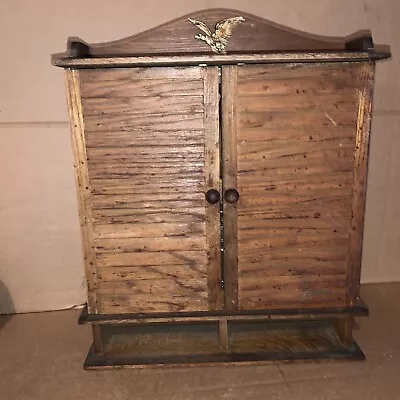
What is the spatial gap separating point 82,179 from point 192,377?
2.48 ft

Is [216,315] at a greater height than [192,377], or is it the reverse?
[216,315]

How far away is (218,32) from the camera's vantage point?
178cm

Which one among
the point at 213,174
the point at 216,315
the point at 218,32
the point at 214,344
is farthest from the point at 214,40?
the point at 214,344

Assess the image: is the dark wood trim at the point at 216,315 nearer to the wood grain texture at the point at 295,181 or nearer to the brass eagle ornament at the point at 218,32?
the wood grain texture at the point at 295,181

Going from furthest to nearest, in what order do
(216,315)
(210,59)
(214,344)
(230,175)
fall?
(214,344) < (216,315) < (230,175) < (210,59)

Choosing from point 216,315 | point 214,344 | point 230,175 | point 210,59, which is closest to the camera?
point 210,59

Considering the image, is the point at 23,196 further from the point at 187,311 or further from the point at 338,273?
the point at 338,273

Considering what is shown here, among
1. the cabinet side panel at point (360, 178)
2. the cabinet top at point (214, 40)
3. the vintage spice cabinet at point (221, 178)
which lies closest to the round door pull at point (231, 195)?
the vintage spice cabinet at point (221, 178)

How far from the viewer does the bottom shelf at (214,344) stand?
1757 millimetres

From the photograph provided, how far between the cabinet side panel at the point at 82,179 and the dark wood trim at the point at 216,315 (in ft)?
0.14

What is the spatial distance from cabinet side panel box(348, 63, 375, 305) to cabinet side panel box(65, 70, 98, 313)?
0.86 m

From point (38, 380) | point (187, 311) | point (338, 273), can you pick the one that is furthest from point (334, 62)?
point (38, 380)

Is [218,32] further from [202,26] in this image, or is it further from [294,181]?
[294,181]

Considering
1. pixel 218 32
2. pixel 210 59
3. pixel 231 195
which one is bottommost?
pixel 231 195
